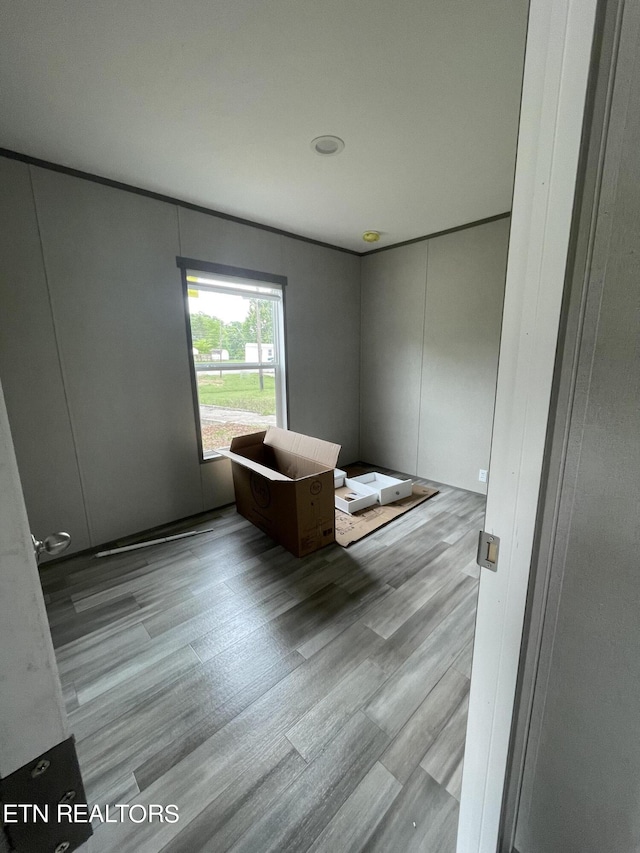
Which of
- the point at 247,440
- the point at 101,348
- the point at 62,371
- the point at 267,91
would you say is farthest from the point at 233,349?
the point at 267,91

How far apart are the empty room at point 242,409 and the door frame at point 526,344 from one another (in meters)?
0.03

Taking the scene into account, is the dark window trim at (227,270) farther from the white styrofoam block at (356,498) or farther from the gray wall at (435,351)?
the white styrofoam block at (356,498)

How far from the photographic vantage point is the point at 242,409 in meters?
3.19

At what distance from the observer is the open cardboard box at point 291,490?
222 cm

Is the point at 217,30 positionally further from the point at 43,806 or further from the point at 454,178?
the point at 43,806

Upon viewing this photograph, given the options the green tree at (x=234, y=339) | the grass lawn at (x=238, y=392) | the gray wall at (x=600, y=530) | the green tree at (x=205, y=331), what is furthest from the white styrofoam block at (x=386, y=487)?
the gray wall at (x=600, y=530)

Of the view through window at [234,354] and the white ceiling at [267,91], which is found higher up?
the white ceiling at [267,91]

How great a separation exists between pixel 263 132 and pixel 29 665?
2.24 metres

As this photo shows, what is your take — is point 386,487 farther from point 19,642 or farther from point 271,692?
point 19,642

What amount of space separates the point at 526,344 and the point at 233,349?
273 cm

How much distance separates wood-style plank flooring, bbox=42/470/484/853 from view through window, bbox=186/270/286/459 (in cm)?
124

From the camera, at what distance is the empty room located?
105cm

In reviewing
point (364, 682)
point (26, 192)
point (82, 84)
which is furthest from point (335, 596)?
point (26, 192)

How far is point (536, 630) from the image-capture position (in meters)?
0.66
